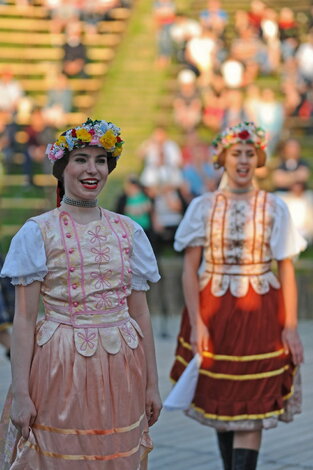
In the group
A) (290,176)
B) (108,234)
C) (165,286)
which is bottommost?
(165,286)

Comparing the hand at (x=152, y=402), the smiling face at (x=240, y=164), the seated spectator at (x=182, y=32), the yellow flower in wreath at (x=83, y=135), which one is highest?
the seated spectator at (x=182, y=32)

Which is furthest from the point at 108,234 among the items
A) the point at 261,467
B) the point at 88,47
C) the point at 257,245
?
the point at 88,47

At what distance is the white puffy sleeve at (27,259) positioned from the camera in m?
4.42

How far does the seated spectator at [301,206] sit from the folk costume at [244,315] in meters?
8.42

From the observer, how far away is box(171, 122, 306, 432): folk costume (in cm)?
612

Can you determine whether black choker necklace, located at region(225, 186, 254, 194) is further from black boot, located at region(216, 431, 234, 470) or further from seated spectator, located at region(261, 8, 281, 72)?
seated spectator, located at region(261, 8, 281, 72)

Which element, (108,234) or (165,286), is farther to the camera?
(165,286)

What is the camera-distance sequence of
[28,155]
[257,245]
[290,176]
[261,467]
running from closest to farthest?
[257,245] → [261,467] → [290,176] → [28,155]

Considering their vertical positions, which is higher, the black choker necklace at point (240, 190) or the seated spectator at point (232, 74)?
the seated spectator at point (232, 74)

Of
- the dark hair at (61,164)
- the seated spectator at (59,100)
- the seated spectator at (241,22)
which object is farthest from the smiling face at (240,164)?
the seated spectator at (241,22)

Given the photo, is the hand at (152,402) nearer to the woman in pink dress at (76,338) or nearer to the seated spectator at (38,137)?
the woman in pink dress at (76,338)

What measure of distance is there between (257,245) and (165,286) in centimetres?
732

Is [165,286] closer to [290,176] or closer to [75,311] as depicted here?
[290,176]

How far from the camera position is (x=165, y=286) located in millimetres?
13492
